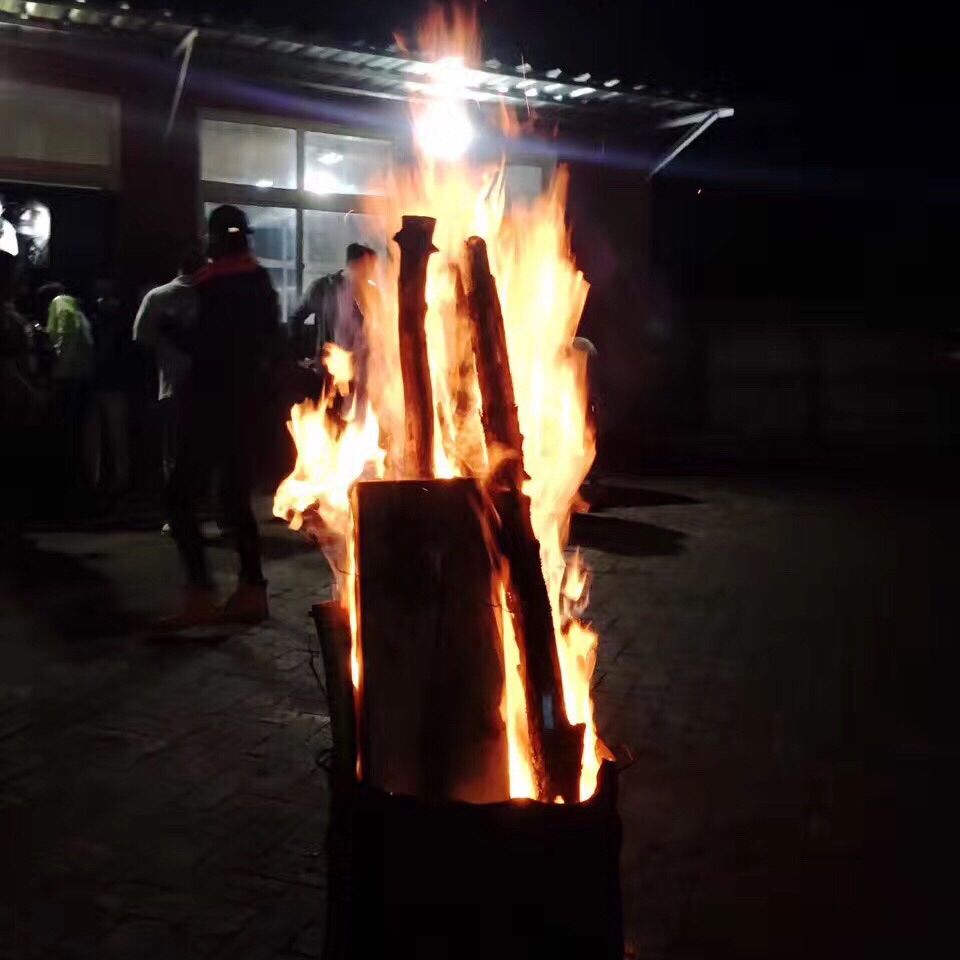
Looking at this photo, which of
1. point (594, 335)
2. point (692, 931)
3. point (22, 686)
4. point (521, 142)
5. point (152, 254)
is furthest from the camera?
point (594, 335)

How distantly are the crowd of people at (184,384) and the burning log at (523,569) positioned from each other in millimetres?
487

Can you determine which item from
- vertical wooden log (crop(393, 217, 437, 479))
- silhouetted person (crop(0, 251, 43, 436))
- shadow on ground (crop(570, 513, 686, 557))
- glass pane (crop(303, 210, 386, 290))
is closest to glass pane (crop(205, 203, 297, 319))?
glass pane (crop(303, 210, 386, 290))

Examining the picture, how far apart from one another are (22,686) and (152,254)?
6845 millimetres

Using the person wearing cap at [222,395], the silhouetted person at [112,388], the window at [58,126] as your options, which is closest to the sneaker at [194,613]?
the person wearing cap at [222,395]

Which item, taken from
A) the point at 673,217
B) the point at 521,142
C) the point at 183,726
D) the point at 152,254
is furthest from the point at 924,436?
the point at 183,726

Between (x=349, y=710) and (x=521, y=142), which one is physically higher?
(x=521, y=142)

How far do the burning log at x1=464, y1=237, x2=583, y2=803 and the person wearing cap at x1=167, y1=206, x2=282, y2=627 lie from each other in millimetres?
3711

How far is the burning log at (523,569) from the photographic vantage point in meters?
2.44

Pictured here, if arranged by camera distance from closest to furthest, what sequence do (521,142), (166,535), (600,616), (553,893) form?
1. (553,893)
2. (600,616)
3. (166,535)
4. (521,142)

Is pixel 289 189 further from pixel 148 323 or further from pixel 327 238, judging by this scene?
pixel 148 323

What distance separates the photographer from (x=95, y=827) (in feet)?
12.7

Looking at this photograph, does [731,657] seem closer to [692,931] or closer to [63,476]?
[692,931]

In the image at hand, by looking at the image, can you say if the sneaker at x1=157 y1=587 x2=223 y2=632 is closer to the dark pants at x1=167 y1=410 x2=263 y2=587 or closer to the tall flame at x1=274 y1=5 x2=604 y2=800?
the dark pants at x1=167 y1=410 x2=263 y2=587

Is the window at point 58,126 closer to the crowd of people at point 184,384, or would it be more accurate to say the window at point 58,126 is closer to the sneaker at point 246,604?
the crowd of people at point 184,384
